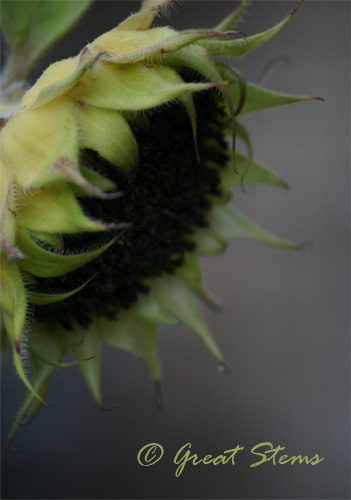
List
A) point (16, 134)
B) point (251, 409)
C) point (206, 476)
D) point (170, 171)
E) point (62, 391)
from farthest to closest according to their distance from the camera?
point (251, 409)
point (62, 391)
point (206, 476)
point (170, 171)
point (16, 134)

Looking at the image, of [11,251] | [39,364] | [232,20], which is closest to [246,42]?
[232,20]

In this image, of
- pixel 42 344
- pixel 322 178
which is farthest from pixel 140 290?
pixel 322 178

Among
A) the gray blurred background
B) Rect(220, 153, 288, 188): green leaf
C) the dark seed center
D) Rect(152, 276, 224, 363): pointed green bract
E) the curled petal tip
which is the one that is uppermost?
the curled petal tip

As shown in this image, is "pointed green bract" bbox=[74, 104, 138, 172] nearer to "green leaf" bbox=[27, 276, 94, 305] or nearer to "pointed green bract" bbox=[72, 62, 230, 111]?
"pointed green bract" bbox=[72, 62, 230, 111]

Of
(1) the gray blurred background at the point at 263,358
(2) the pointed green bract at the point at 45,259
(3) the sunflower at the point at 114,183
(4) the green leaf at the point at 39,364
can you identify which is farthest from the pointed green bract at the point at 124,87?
(1) the gray blurred background at the point at 263,358

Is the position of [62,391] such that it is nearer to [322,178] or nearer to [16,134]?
[322,178]

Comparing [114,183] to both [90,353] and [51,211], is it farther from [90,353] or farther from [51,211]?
[90,353]

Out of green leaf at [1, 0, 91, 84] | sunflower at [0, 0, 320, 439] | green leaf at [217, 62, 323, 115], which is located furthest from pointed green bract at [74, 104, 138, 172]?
green leaf at [1, 0, 91, 84]
